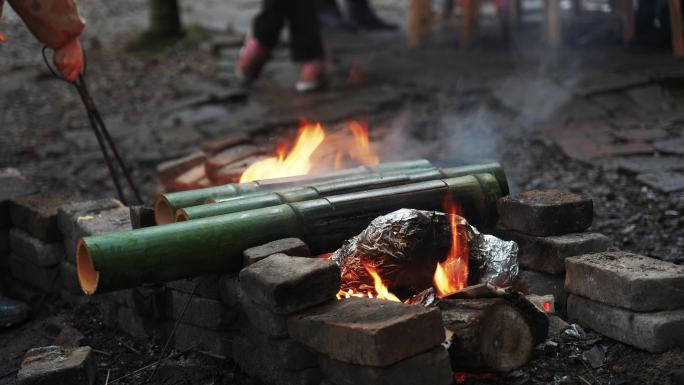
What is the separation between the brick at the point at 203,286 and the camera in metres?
3.47

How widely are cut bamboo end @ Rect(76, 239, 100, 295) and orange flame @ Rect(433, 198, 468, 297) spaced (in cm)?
138

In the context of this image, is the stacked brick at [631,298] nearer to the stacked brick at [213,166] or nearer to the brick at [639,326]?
the brick at [639,326]

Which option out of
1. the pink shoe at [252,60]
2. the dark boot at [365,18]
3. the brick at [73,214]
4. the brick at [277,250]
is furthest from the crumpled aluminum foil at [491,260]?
the dark boot at [365,18]

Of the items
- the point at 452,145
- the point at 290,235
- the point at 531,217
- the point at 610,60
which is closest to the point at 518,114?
the point at 452,145

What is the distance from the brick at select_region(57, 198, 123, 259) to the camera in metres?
4.30

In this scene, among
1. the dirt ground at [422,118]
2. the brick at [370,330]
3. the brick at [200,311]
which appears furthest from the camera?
the dirt ground at [422,118]

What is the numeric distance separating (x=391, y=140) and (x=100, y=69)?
4363 millimetres

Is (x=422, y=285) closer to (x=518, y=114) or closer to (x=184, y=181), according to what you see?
(x=184, y=181)

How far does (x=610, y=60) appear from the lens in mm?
8188

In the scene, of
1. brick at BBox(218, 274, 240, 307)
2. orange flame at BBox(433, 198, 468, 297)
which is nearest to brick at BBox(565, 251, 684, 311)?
orange flame at BBox(433, 198, 468, 297)

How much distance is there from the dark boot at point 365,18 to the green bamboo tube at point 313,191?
7.30 m

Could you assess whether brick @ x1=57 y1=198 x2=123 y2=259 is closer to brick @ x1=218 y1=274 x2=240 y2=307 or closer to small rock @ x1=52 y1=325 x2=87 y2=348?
small rock @ x1=52 y1=325 x2=87 y2=348

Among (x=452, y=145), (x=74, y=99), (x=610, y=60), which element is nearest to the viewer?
(x=452, y=145)

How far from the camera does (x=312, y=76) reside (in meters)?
8.38
